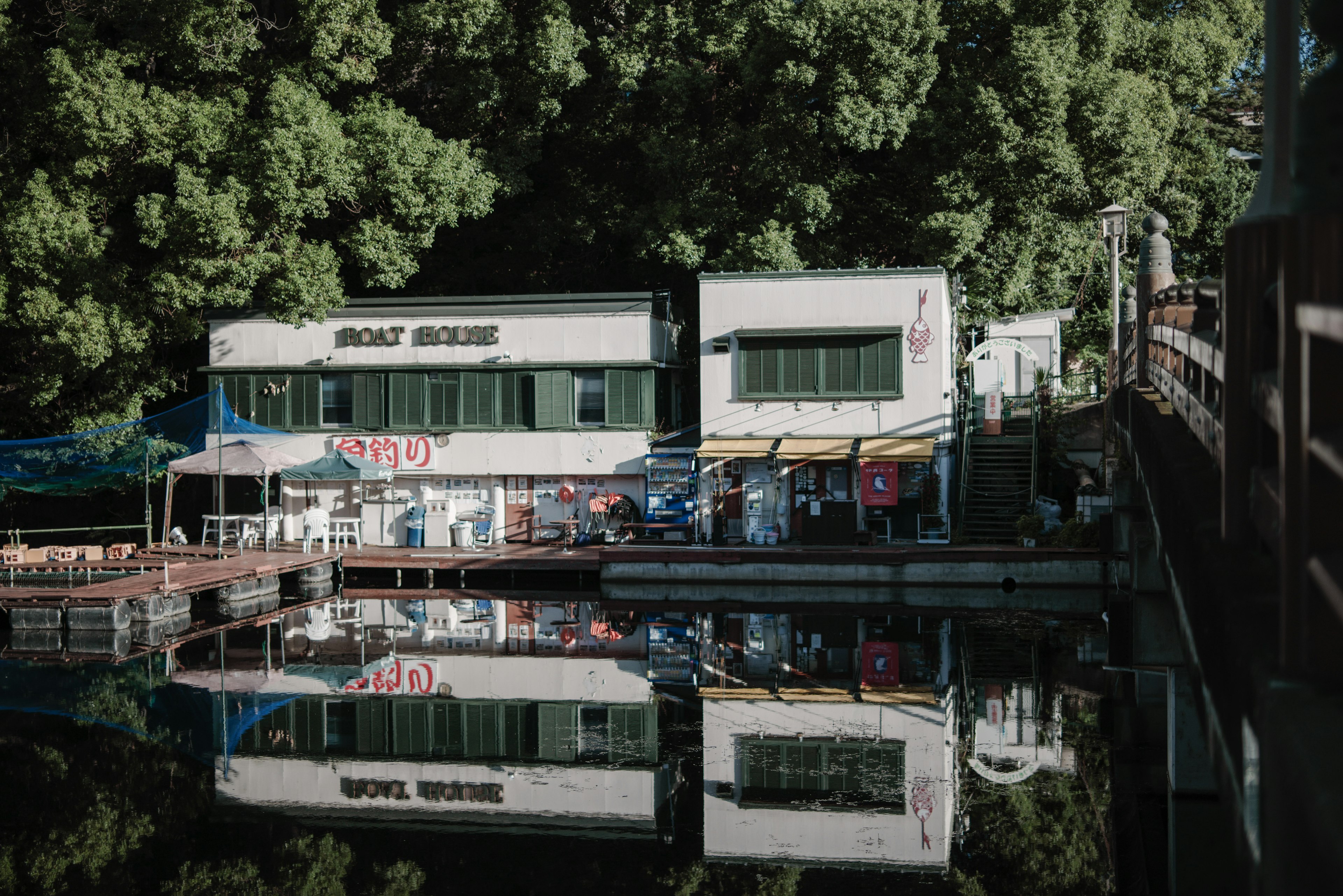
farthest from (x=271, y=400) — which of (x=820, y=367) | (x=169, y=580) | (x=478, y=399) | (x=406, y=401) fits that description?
(x=820, y=367)

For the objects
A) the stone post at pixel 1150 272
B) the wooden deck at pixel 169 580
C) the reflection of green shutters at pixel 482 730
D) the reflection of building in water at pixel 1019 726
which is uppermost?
the stone post at pixel 1150 272

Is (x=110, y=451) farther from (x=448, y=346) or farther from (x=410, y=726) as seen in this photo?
(x=410, y=726)

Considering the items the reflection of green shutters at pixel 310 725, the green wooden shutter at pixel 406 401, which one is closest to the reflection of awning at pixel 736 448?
the green wooden shutter at pixel 406 401

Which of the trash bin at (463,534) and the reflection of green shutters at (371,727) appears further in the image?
the trash bin at (463,534)

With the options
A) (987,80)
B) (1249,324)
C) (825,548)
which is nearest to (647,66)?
(987,80)

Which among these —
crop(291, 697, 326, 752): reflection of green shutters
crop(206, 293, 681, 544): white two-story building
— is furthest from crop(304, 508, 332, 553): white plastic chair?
crop(291, 697, 326, 752): reflection of green shutters

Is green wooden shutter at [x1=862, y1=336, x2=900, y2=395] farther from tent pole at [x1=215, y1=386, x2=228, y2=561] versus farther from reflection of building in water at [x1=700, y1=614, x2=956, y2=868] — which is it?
tent pole at [x1=215, y1=386, x2=228, y2=561]

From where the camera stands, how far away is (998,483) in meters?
28.1

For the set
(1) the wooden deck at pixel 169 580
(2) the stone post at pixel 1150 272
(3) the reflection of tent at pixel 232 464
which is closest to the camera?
(2) the stone post at pixel 1150 272

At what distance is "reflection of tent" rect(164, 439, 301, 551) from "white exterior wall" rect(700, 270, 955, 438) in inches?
384

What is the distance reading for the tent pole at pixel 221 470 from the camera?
80.1 ft

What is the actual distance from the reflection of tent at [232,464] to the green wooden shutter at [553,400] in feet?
19.4

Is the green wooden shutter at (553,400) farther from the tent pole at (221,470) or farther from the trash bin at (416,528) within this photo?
the tent pole at (221,470)

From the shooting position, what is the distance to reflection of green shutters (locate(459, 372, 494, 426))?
98.1ft
